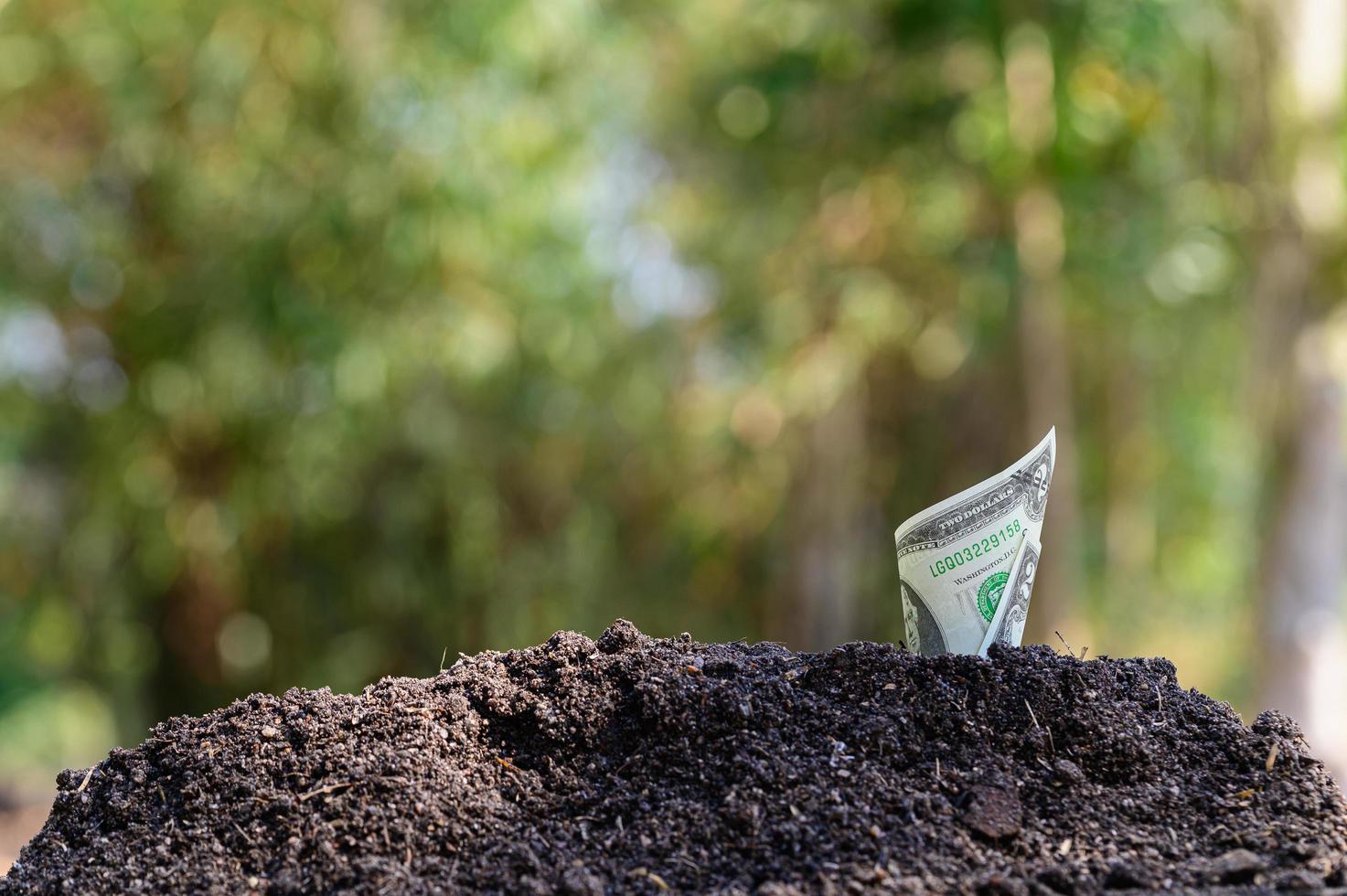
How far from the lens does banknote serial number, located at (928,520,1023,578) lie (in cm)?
122

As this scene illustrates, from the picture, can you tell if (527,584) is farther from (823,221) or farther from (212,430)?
(823,221)

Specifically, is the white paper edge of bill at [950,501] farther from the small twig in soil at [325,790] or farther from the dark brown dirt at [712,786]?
the small twig in soil at [325,790]

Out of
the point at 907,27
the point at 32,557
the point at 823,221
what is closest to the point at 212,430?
the point at 32,557

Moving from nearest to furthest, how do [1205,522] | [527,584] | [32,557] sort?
1. [32,557]
2. [527,584]
3. [1205,522]

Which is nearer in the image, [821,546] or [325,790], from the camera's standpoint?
[325,790]

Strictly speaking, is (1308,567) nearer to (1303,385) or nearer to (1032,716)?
(1303,385)

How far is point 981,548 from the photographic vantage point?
1.22 m

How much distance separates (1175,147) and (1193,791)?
4208 millimetres

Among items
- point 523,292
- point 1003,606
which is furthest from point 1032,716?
point 523,292

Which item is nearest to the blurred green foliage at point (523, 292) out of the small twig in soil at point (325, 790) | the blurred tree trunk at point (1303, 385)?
the blurred tree trunk at point (1303, 385)

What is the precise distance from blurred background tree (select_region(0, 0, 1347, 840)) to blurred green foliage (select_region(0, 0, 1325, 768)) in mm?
18

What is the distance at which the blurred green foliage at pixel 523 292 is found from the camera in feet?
14.5

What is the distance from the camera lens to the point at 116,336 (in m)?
4.87

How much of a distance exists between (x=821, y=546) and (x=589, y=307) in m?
1.49
